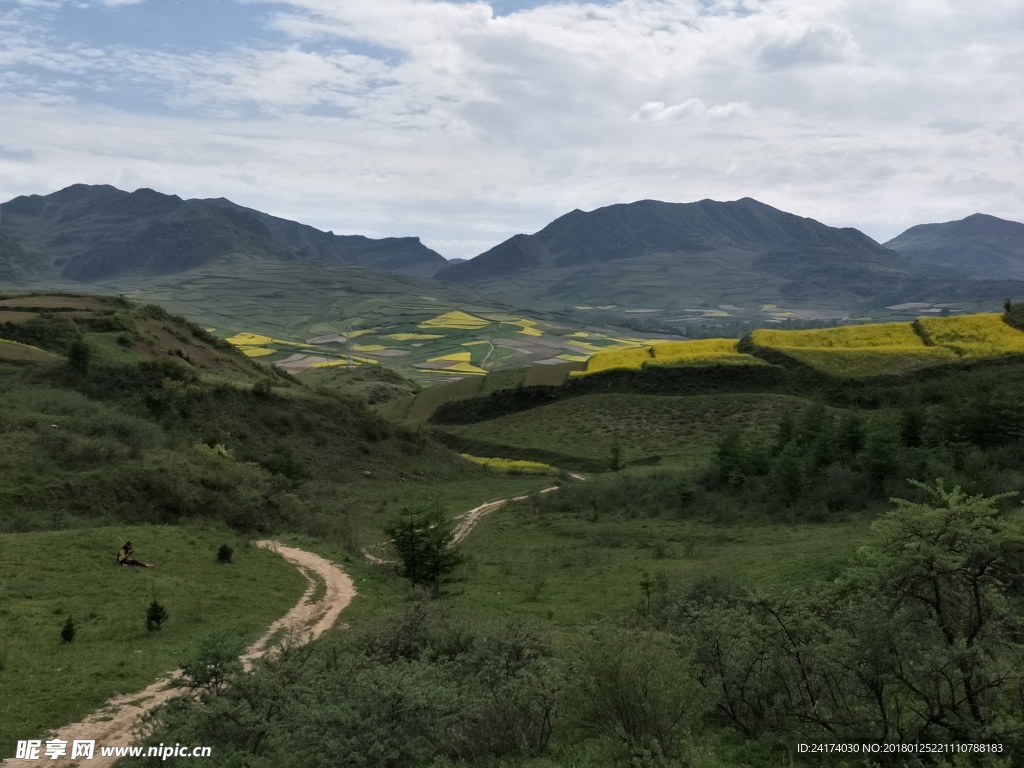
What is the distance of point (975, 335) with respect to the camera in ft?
223

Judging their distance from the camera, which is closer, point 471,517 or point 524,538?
point 524,538

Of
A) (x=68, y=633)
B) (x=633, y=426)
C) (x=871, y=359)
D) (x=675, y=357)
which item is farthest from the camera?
(x=675, y=357)

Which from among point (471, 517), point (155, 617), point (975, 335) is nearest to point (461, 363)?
point (975, 335)

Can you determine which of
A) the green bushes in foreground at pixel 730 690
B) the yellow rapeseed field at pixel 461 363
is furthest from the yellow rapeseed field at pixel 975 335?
the yellow rapeseed field at pixel 461 363

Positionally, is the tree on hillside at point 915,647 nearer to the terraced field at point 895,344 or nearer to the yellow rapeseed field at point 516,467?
the yellow rapeseed field at point 516,467

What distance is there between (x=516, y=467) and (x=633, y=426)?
1263 centimetres

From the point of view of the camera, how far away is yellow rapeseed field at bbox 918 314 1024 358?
62.4m

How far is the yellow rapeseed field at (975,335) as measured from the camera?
62.4 m

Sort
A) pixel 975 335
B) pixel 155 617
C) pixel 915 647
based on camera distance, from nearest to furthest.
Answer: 1. pixel 915 647
2. pixel 155 617
3. pixel 975 335

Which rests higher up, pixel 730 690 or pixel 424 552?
pixel 730 690

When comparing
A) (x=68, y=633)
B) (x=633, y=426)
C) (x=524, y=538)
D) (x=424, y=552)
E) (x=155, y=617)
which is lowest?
(x=524, y=538)

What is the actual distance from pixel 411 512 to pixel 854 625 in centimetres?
1759

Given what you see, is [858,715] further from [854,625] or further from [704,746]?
[704,746]

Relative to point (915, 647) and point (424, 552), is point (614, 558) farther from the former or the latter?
point (915, 647)
